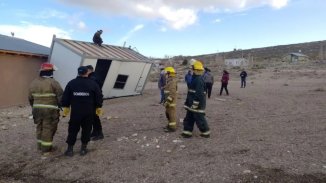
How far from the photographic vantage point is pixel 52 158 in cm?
807

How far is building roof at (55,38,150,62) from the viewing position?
1584 centimetres

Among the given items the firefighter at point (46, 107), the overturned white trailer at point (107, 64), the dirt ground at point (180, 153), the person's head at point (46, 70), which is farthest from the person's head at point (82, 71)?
the overturned white trailer at point (107, 64)

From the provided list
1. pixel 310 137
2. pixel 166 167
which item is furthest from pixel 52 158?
pixel 310 137

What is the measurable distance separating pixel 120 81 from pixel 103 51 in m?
1.69

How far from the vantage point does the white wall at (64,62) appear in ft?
50.9

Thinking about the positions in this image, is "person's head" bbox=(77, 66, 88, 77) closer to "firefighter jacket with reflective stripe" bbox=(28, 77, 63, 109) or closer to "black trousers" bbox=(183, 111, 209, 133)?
"firefighter jacket with reflective stripe" bbox=(28, 77, 63, 109)

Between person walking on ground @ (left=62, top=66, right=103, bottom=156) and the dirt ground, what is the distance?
440 mm

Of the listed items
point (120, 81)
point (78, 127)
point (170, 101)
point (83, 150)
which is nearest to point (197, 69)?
point (170, 101)

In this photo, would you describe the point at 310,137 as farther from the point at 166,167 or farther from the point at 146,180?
the point at 146,180

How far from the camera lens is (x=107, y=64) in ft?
56.5

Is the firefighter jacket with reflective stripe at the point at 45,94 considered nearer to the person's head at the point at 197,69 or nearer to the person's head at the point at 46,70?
the person's head at the point at 46,70

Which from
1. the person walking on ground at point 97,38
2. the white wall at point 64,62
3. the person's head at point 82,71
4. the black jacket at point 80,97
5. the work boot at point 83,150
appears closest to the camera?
the black jacket at point 80,97

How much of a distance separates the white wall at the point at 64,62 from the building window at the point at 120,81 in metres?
2.83

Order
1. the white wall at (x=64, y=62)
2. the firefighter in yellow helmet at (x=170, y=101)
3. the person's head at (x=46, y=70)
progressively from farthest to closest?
the white wall at (x=64, y=62) → the firefighter in yellow helmet at (x=170, y=101) → the person's head at (x=46, y=70)
